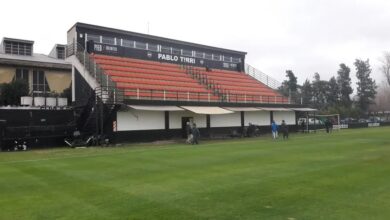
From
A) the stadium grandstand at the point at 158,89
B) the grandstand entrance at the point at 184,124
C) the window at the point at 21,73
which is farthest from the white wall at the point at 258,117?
the window at the point at 21,73

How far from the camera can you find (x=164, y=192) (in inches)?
353

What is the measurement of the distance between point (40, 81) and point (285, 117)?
25.8 meters

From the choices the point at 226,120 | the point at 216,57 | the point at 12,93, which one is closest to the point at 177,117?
the point at 226,120

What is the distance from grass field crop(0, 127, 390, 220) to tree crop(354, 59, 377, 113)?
69.6 m

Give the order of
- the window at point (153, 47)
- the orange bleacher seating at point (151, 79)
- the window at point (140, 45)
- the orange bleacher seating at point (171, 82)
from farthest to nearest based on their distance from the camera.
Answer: the window at point (153, 47), the window at point (140, 45), the orange bleacher seating at point (171, 82), the orange bleacher seating at point (151, 79)

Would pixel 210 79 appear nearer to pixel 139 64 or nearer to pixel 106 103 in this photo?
pixel 139 64

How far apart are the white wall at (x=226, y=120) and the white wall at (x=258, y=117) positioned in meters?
1.09

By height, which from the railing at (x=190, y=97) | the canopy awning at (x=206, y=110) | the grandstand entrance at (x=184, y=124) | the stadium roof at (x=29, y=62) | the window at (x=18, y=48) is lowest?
the grandstand entrance at (x=184, y=124)

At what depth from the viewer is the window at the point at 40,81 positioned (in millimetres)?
36344

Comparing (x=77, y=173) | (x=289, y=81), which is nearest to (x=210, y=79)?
(x=77, y=173)

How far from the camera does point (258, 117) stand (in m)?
39.2

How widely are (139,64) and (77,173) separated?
26283 mm

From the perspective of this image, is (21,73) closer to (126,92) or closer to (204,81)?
(126,92)

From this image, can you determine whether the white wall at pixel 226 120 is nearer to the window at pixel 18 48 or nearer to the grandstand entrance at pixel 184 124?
the grandstand entrance at pixel 184 124
